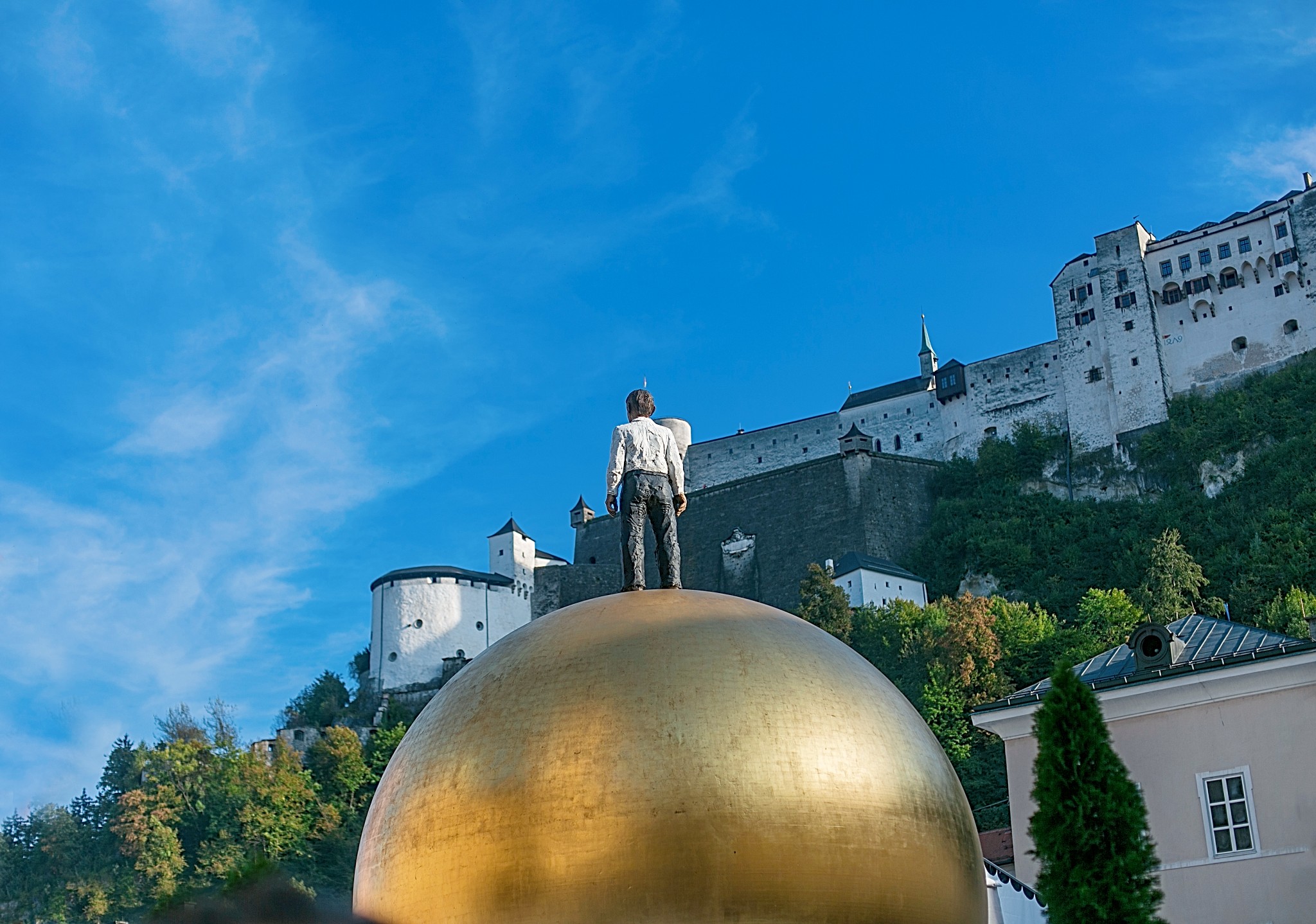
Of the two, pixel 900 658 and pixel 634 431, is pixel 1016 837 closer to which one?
pixel 634 431

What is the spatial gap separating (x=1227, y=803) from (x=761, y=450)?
214 ft

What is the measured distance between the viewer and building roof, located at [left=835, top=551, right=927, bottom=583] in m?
67.7

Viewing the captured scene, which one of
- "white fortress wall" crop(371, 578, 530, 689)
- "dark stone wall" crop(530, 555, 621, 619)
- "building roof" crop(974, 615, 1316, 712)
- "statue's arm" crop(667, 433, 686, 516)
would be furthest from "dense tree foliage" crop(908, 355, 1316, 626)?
"statue's arm" crop(667, 433, 686, 516)

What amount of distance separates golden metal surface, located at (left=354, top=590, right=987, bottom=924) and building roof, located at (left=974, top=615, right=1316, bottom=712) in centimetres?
1640

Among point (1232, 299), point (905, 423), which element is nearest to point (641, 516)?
point (1232, 299)

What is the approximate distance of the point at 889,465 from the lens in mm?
74938

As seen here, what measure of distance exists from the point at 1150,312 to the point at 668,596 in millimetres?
73103

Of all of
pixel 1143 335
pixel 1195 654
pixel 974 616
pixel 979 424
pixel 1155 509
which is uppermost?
pixel 1143 335

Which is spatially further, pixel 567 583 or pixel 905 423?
pixel 905 423

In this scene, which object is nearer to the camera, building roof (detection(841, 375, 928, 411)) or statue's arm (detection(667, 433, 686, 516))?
statue's arm (detection(667, 433, 686, 516))

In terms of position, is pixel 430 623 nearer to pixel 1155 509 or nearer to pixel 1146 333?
pixel 1155 509

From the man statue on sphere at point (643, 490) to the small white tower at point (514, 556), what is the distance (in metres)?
74.2

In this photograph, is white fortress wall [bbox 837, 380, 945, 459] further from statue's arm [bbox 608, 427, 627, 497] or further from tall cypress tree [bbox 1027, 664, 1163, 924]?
statue's arm [bbox 608, 427, 627, 497]

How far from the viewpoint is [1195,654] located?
845 inches
